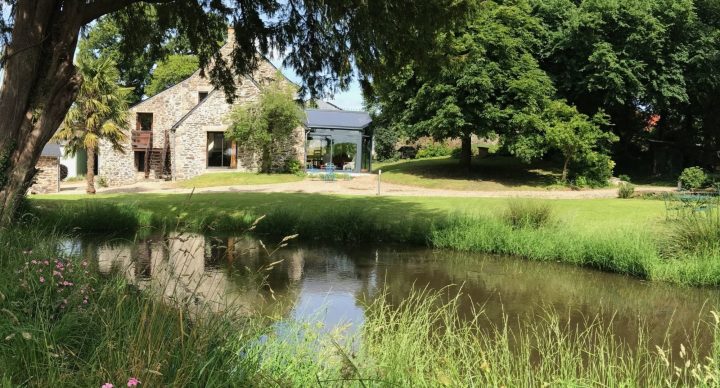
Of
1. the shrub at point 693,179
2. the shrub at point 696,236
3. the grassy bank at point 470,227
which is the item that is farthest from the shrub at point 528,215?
the shrub at point 693,179

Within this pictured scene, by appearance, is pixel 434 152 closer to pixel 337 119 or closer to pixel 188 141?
pixel 337 119

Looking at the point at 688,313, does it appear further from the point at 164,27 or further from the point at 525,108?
the point at 525,108

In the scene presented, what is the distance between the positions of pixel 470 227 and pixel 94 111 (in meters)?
19.3

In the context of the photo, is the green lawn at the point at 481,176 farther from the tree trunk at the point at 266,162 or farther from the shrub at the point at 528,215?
the shrub at the point at 528,215

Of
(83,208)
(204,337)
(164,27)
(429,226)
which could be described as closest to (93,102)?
(83,208)

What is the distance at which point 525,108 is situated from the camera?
88.8ft

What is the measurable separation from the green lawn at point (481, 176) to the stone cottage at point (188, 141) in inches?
272

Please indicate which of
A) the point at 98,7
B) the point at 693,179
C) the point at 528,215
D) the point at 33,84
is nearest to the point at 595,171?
the point at 693,179

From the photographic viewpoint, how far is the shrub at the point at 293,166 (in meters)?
32.4

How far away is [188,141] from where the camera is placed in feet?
107

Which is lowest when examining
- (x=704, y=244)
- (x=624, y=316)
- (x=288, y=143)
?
(x=624, y=316)

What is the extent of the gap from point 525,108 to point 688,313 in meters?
20.1

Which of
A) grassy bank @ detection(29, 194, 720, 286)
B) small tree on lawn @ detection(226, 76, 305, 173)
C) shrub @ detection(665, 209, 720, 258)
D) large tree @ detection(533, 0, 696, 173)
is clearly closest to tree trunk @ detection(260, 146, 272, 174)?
small tree on lawn @ detection(226, 76, 305, 173)

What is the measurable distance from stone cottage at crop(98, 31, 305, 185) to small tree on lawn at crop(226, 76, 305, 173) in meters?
0.84
